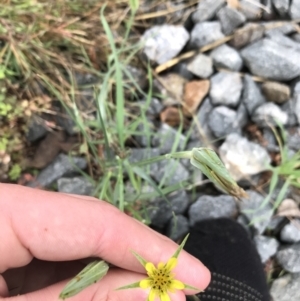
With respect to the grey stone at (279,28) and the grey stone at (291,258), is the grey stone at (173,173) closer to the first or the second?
the grey stone at (291,258)

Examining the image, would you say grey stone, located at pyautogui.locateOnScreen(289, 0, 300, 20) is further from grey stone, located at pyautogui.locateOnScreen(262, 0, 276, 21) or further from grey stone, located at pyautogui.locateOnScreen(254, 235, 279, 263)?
grey stone, located at pyautogui.locateOnScreen(254, 235, 279, 263)

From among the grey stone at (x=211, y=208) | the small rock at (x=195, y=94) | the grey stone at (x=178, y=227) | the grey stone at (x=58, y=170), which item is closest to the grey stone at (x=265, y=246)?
the grey stone at (x=211, y=208)

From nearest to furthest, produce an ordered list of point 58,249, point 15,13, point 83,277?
point 83,277
point 58,249
point 15,13

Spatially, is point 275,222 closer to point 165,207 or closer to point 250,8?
point 165,207

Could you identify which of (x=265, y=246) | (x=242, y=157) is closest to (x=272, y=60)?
(x=242, y=157)

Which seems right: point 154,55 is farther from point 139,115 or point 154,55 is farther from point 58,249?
point 58,249

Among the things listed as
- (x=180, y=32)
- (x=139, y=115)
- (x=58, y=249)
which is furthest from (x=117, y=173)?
(x=180, y=32)

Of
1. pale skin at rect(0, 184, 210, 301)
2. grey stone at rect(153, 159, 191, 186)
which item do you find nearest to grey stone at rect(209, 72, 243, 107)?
grey stone at rect(153, 159, 191, 186)
